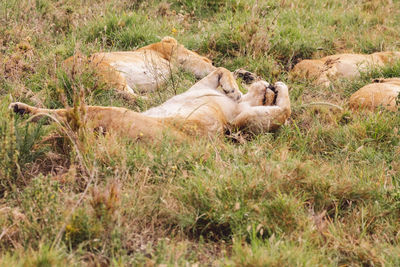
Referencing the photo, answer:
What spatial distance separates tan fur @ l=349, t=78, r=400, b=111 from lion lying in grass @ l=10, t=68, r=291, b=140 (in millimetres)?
755

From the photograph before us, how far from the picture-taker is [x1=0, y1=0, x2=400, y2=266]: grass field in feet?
8.96

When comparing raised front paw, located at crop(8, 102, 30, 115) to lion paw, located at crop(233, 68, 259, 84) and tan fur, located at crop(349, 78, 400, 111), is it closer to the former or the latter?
lion paw, located at crop(233, 68, 259, 84)

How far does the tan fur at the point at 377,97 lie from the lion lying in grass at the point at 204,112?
0.76 metres

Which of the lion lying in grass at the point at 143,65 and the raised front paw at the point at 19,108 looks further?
the lion lying in grass at the point at 143,65

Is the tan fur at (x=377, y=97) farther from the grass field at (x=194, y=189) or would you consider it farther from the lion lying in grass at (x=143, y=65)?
the lion lying in grass at (x=143, y=65)

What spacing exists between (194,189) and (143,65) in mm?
2951

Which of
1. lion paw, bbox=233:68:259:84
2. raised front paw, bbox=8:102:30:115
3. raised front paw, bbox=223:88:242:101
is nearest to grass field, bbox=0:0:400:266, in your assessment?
raised front paw, bbox=8:102:30:115

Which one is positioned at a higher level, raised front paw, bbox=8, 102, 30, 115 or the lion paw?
raised front paw, bbox=8, 102, 30, 115

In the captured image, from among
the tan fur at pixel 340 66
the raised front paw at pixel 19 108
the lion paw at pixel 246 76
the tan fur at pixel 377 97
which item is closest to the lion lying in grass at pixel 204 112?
the raised front paw at pixel 19 108

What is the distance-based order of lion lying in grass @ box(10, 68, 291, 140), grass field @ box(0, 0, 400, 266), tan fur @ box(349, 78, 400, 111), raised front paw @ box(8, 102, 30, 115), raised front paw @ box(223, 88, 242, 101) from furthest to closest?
raised front paw @ box(223, 88, 242, 101) < tan fur @ box(349, 78, 400, 111) < raised front paw @ box(8, 102, 30, 115) < lion lying in grass @ box(10, 68, 291, 140) < grass field @ box(0, 0, 400, 266)

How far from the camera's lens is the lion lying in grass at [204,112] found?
392cm

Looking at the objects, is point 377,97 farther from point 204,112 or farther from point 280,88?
point 204,112

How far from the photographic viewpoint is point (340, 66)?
6316 mm

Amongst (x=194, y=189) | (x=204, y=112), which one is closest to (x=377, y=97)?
(x=204, y=112)
